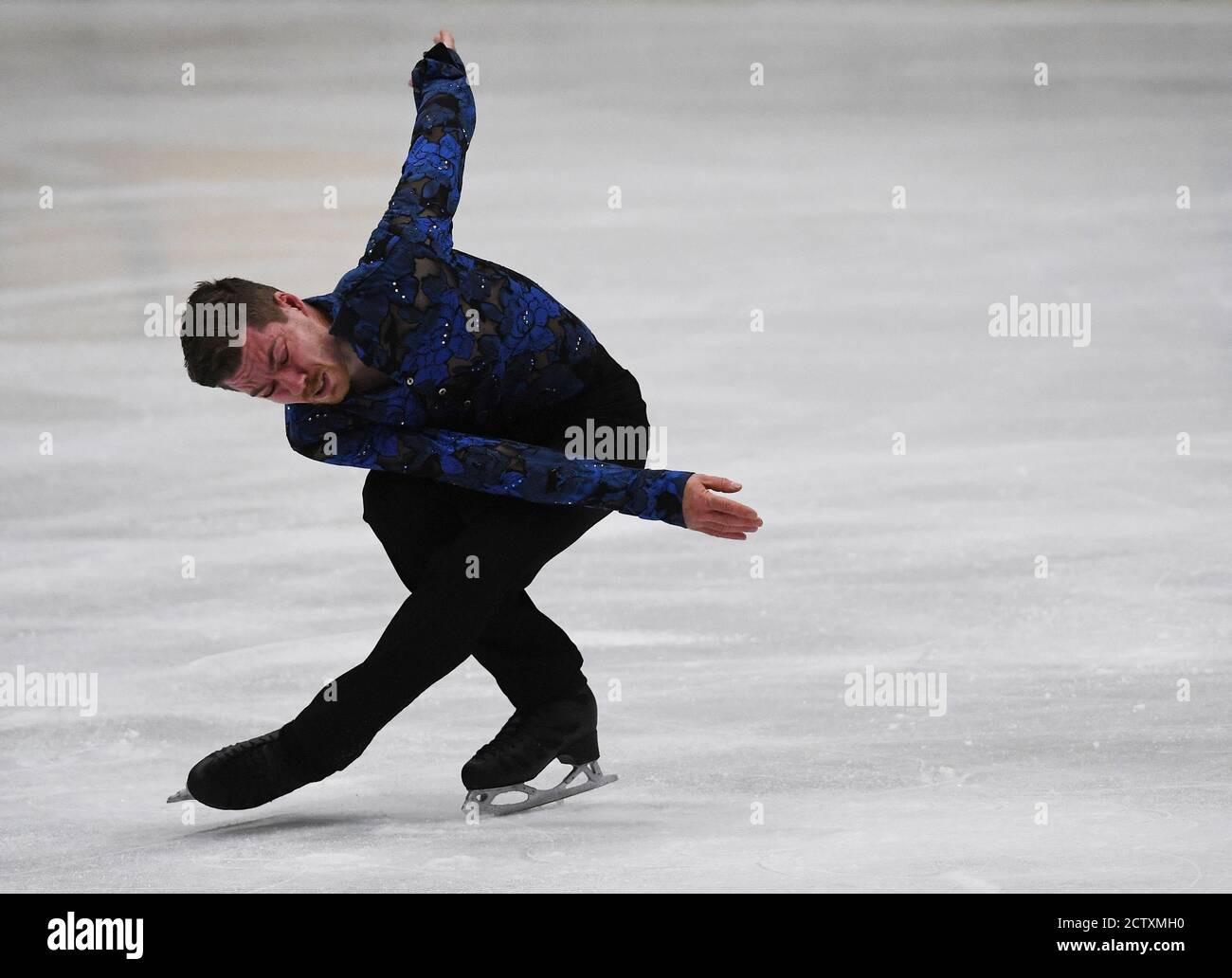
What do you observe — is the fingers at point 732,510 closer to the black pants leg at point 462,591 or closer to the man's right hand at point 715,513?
the man's right hand at point 715,513

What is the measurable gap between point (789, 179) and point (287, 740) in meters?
5.62

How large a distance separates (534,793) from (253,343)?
960 millimetres

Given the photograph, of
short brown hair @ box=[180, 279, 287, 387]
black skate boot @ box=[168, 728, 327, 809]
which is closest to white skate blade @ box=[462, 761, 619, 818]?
black skate boot @ box=[168, 728, 327, 809]

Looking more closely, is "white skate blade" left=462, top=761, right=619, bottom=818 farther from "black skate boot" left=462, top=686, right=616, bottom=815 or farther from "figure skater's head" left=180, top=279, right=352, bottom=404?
"figure skater's head" left=180, top=279, right=352, bottom=404

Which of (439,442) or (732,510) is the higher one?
(439,442)

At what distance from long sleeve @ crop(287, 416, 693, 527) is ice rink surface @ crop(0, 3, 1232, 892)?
0.54 m

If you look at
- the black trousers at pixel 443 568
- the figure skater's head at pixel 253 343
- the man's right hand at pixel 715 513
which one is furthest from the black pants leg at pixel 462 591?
the man's right hand at pixel 715 513

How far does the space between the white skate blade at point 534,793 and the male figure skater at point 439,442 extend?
0.04ft

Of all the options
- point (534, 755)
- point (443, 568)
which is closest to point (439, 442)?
point (443, 568)

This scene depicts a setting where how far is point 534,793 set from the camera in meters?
2.94

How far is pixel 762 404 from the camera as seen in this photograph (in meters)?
5.95

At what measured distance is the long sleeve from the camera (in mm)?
2590

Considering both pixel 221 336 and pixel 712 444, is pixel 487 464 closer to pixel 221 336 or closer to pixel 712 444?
pixel 221 336

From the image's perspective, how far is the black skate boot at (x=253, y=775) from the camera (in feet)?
8.84
